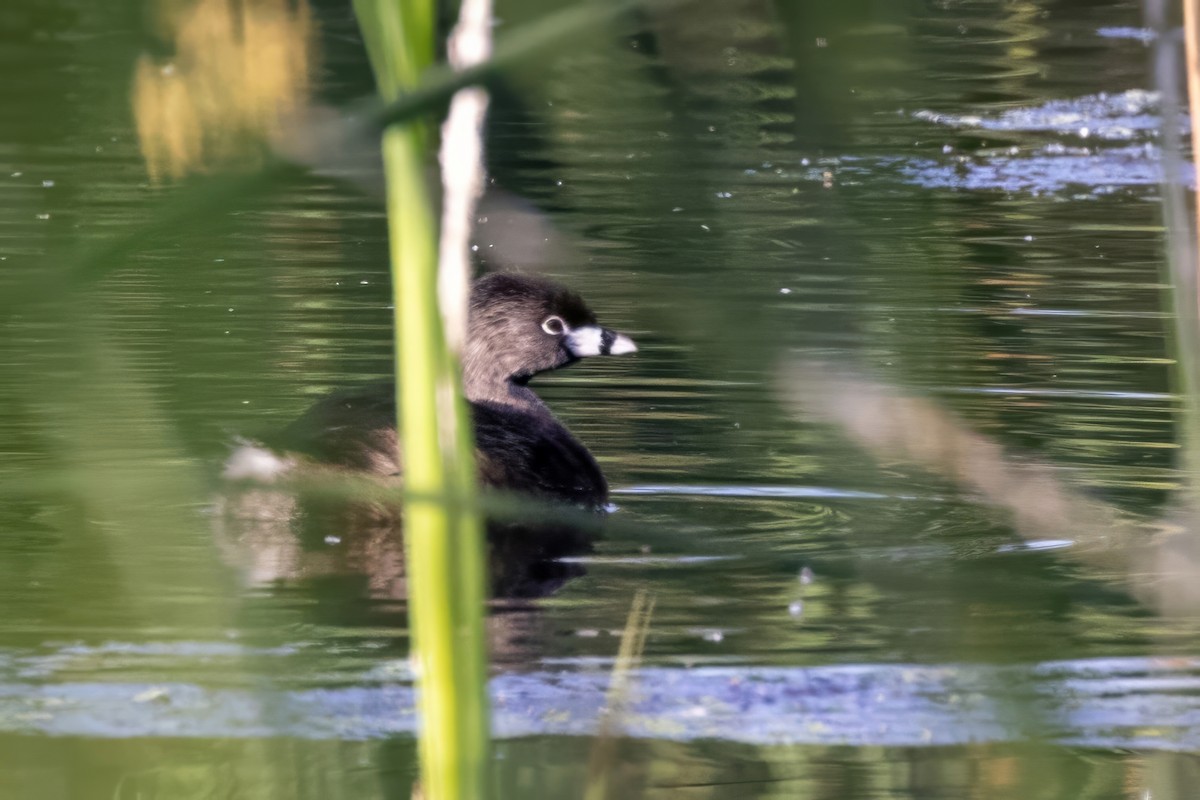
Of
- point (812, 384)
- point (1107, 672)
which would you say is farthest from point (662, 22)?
point (1107, 672)

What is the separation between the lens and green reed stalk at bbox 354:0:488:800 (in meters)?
0.94

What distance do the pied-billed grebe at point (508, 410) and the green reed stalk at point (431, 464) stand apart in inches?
124

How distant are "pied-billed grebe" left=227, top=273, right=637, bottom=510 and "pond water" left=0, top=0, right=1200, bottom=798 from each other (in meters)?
0.24

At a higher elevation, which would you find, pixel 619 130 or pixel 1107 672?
pixel 619 130

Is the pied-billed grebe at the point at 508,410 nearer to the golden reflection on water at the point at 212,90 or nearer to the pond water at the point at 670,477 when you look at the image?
the pond water at the point at 670,477

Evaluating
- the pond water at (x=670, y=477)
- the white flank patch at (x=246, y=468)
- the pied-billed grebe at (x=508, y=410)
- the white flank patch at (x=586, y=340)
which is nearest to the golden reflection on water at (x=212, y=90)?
the pond water at (x=670, y=477)

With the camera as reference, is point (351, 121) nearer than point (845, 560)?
Yes

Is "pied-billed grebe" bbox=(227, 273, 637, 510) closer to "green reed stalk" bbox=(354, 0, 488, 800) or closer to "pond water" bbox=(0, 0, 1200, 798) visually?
"pond water" bbox=(0, 0, 1200, 798)

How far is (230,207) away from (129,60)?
0.13 m

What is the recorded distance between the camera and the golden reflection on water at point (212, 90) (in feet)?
2.99

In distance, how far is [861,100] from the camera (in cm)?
108

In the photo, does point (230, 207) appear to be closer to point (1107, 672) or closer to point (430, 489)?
point (430, 489)

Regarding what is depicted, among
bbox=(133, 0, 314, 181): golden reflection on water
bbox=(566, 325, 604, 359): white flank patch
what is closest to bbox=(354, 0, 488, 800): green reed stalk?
bbox=(133, 0, 314, 181): golden reflection on water

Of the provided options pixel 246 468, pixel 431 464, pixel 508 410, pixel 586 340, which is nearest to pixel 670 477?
pixel 508 410
